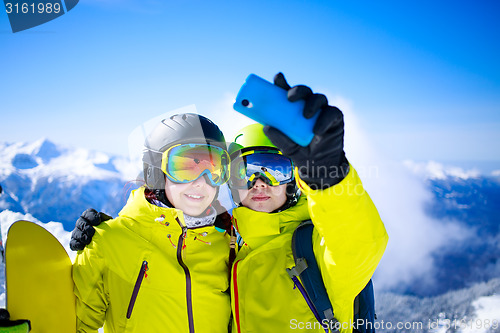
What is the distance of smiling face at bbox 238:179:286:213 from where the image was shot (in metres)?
2.71

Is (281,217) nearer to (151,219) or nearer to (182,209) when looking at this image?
(182,209)

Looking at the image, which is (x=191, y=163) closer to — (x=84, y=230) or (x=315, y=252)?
(x=84, y=230)

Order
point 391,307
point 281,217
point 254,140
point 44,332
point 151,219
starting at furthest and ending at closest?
point 391,307 → point 254,140 → point 281,217 → point 151,219 → point 44,332


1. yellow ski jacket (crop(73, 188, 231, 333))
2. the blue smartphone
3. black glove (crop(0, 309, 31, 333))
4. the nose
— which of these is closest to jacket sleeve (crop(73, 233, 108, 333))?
yellow ski jacket (crop(73, 188, 231, 333))

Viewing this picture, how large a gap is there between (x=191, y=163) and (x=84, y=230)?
959 mm

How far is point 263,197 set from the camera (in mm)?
2738

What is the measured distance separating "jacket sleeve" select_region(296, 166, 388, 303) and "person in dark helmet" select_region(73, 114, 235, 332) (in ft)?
3.38

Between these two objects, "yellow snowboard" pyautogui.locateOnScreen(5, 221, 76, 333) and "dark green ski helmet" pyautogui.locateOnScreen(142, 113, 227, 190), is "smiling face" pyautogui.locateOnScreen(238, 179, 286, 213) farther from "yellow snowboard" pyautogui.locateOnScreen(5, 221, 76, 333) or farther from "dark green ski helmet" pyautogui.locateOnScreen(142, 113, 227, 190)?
"yellow snowboard" pyautogui.locateOnScreen(5, 221, 76, 333)

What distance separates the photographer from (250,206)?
2734 mm

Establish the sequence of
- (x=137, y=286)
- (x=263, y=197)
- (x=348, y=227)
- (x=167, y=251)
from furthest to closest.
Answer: (x=263, y=197)
(x=167, y=251)
(x=137, y=286)
(x=348, y=227)

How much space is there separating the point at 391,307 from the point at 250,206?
36.0 m

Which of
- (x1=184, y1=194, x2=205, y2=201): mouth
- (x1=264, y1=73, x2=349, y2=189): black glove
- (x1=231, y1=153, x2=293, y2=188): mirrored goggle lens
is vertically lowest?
(x1=184, y1=194, x2=205, y2=201): mouth

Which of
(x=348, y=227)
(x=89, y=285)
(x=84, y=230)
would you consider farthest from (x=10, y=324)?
(x=348, y=227)

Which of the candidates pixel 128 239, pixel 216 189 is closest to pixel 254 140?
pixel 216 189
